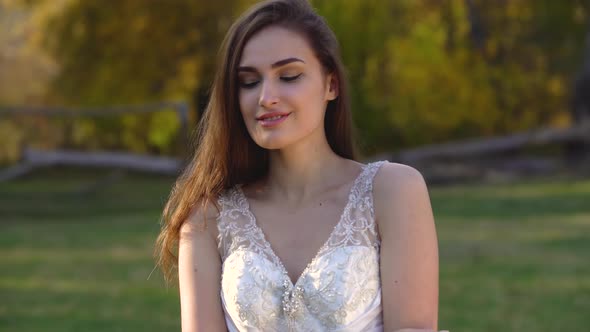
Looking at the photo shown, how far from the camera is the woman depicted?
263 centimetres

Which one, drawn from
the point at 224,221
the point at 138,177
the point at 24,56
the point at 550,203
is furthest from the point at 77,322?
the point at 24,56

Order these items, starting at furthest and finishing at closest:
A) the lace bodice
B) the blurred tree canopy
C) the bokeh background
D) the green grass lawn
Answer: the blurred tree canopy < the bokeh background < the green grass lawn < the lace bodice

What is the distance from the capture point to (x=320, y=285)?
2.62 m

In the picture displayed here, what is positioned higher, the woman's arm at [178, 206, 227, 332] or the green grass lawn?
the woman's arm at [178, 206, 227, 332]

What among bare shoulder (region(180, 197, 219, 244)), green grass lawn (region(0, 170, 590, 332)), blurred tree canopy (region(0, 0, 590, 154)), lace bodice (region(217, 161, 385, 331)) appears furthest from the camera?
blurred tree canopy (region(0, 0, 590, 154))

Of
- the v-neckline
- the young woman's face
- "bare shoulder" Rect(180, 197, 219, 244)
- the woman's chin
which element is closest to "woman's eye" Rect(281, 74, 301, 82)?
the young woman's face

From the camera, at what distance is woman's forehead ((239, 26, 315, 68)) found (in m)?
2.72

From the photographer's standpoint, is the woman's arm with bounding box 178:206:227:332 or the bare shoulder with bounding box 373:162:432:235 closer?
the bare shoulder with bounding box 373:162:432:235

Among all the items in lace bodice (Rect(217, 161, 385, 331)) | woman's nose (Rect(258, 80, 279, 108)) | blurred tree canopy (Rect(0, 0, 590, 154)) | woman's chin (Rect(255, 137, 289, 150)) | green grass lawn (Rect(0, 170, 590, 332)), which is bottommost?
green grass lawn (Rect(0, 170, 590, 332))

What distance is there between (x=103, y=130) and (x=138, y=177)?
228 cm

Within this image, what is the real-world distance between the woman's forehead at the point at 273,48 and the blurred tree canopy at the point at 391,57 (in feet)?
55.9

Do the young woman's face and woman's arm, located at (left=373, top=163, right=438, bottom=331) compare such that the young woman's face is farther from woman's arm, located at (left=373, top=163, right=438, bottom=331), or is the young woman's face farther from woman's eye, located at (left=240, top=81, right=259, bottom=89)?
woman's arm, located at (left=373, top=163, right=438, bottom=331)

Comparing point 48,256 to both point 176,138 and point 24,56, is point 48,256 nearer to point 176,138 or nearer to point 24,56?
point 176,138

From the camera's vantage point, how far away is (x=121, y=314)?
7.71m
